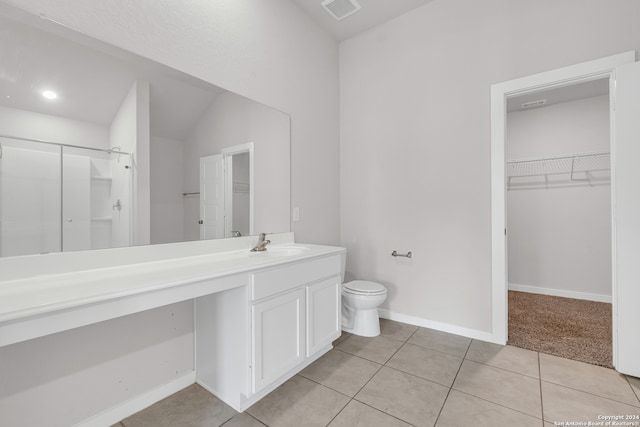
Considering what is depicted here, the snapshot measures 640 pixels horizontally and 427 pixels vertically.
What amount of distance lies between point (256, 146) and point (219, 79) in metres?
0.52

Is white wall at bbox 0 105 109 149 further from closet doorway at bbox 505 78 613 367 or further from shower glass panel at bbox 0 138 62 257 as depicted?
closet doorway at bbox 505 78 613 367

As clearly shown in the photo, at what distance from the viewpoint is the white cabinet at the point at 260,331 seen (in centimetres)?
148

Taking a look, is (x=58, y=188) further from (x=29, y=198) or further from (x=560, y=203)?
(x=560, y=203)

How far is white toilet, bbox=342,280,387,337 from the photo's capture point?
2375mm

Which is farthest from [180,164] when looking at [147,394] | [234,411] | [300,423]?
[300,423]

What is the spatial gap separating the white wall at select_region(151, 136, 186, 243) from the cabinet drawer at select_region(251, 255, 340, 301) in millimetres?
589

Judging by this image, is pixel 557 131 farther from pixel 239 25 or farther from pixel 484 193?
pixel 239 25

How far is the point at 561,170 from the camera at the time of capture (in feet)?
11.5

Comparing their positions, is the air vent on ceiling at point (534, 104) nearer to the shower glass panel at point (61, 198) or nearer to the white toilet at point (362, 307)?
the white toilet at point (362, 307)

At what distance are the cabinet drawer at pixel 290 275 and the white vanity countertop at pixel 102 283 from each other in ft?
0.19

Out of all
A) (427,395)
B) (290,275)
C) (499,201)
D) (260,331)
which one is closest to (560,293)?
(499,201)

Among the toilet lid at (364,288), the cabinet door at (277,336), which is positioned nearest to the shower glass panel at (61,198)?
the cabinet door at (277,336)

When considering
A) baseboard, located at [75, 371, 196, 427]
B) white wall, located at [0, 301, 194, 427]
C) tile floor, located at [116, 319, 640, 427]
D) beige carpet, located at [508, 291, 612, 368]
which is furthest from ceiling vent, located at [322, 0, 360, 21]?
beige carpet, located at [508, 291, 612, 368]

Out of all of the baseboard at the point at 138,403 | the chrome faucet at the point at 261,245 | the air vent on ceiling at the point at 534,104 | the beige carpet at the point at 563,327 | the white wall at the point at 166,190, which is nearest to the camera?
the baseboard at the point at 138,403
